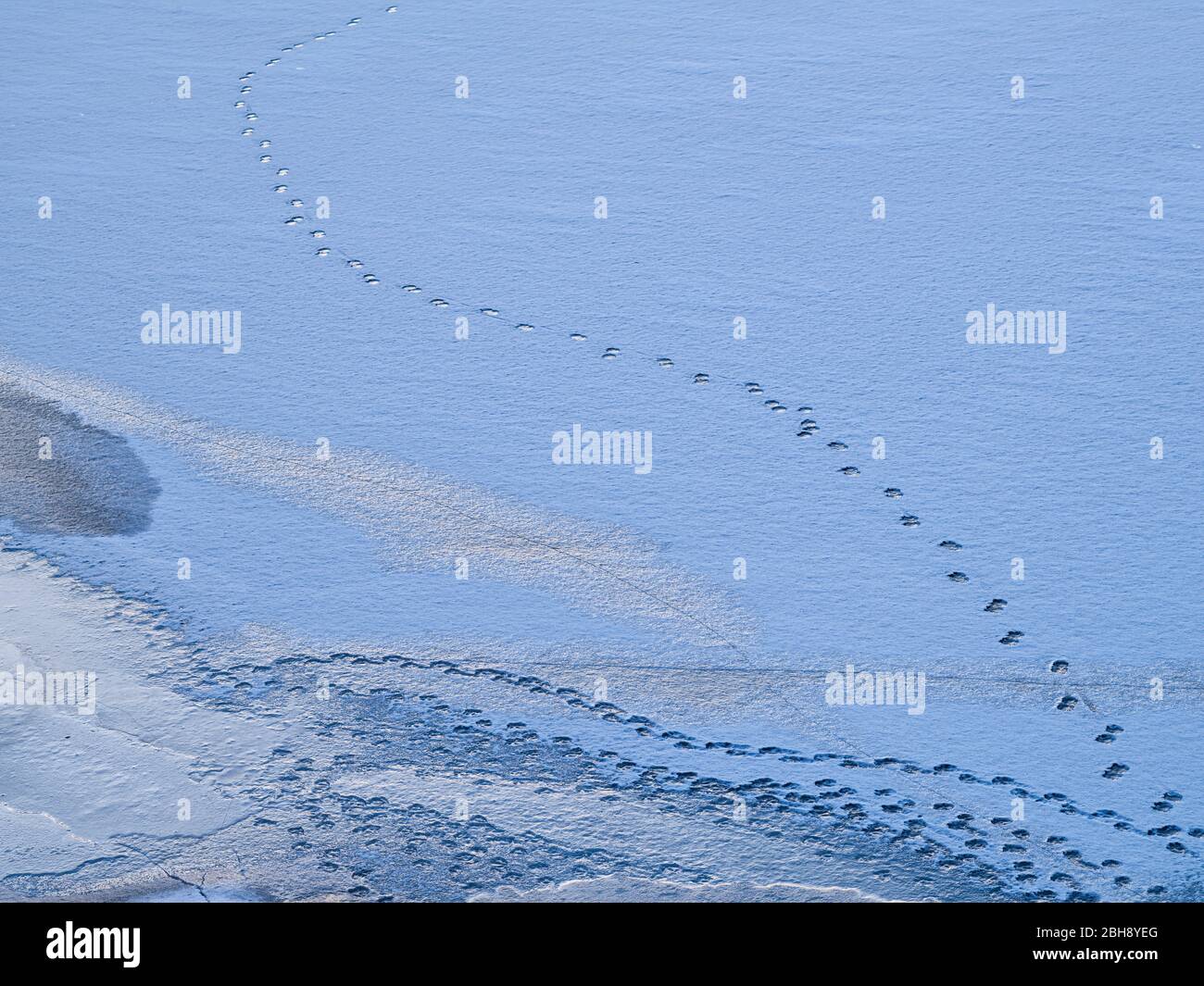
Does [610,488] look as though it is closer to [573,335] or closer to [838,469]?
[838,469]

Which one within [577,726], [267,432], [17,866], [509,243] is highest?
[509,243]

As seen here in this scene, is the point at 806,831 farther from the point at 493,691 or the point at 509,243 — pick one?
the point at 509,243

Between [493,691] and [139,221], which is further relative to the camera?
[139,221]

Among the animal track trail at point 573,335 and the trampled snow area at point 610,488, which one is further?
the animal track trail at point 573,335

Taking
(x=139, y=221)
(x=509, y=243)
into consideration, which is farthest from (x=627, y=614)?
(x=139, y=221)

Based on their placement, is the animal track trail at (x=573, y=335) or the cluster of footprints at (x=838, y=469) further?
the animal track trail at (x=573, y=335)

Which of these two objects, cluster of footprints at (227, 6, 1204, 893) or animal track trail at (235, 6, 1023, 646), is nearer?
cluster of footprints at (227, 6, 1204, 893)
